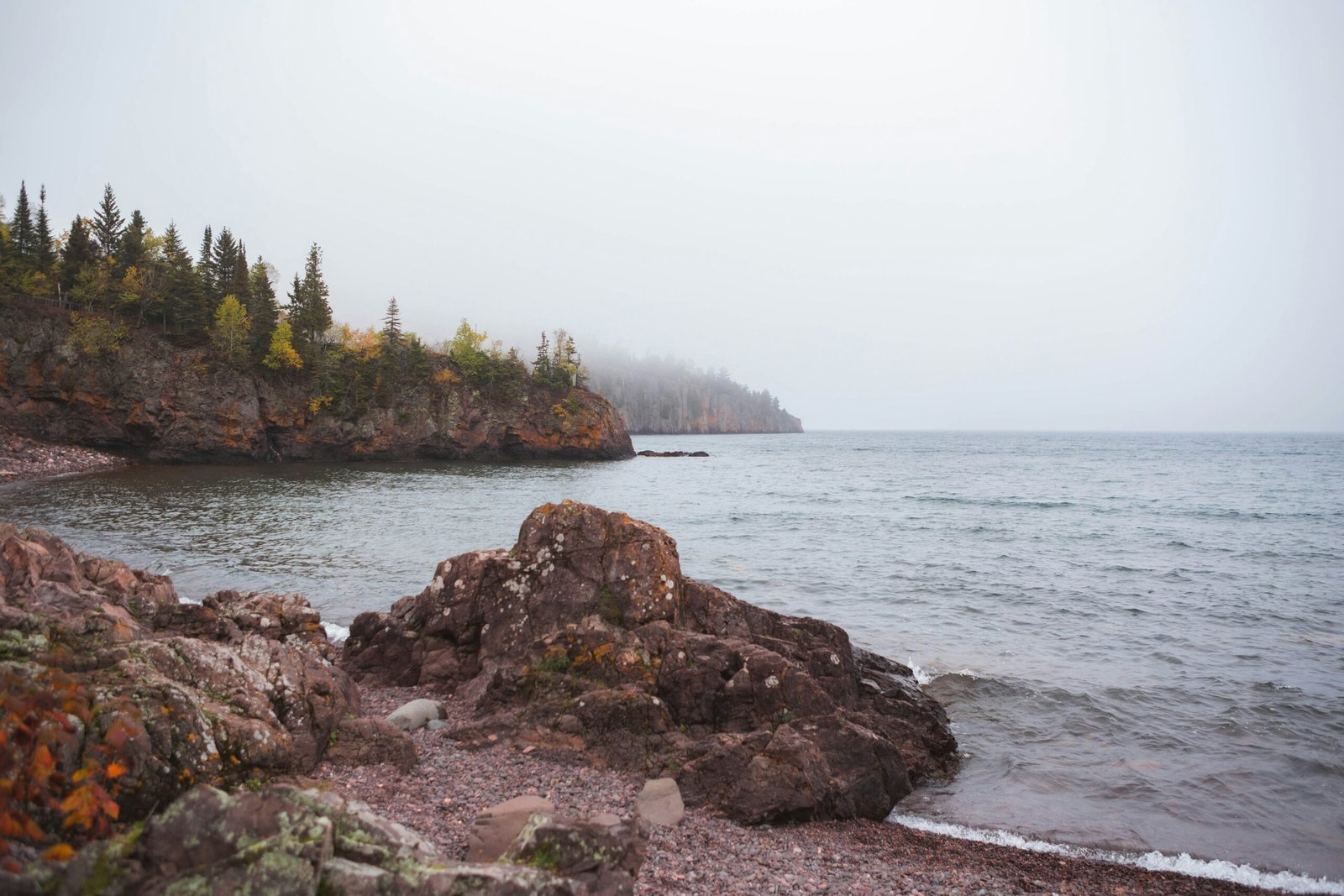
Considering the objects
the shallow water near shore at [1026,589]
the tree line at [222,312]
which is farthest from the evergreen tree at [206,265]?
the shallow water near shore at [1026,589]

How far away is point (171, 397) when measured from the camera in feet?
211

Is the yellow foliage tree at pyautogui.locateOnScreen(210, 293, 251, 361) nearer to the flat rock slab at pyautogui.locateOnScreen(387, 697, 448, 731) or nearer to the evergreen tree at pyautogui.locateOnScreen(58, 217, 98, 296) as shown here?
the evergreen tree at pyautogui.locateOnScreen(58, 217, 98, 296)

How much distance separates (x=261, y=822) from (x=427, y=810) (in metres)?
3.59

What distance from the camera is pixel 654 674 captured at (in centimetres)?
1155

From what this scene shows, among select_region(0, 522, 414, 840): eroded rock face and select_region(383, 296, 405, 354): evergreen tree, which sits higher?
select_region(383, 296, 405, 354): evergreen tree

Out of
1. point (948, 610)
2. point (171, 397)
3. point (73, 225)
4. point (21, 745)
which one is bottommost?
point (948, 610)

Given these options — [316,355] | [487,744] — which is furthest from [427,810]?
[316,355]

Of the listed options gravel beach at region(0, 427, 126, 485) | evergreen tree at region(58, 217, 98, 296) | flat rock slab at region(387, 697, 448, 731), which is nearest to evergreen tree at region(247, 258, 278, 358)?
evergreen tree at region(58, 217, 98, 296)

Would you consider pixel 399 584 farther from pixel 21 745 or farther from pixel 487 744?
pixel 21 745

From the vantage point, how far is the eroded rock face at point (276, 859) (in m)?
4.38

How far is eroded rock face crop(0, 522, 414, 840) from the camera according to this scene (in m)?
5.29

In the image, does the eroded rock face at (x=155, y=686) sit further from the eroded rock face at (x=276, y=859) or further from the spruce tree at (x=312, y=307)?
the spruce tree at (x=312, y=307)

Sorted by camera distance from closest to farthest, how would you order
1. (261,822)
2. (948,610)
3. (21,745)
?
(21,745), (261,822), (948,610)

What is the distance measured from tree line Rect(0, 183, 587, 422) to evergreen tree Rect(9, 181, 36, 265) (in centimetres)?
13
